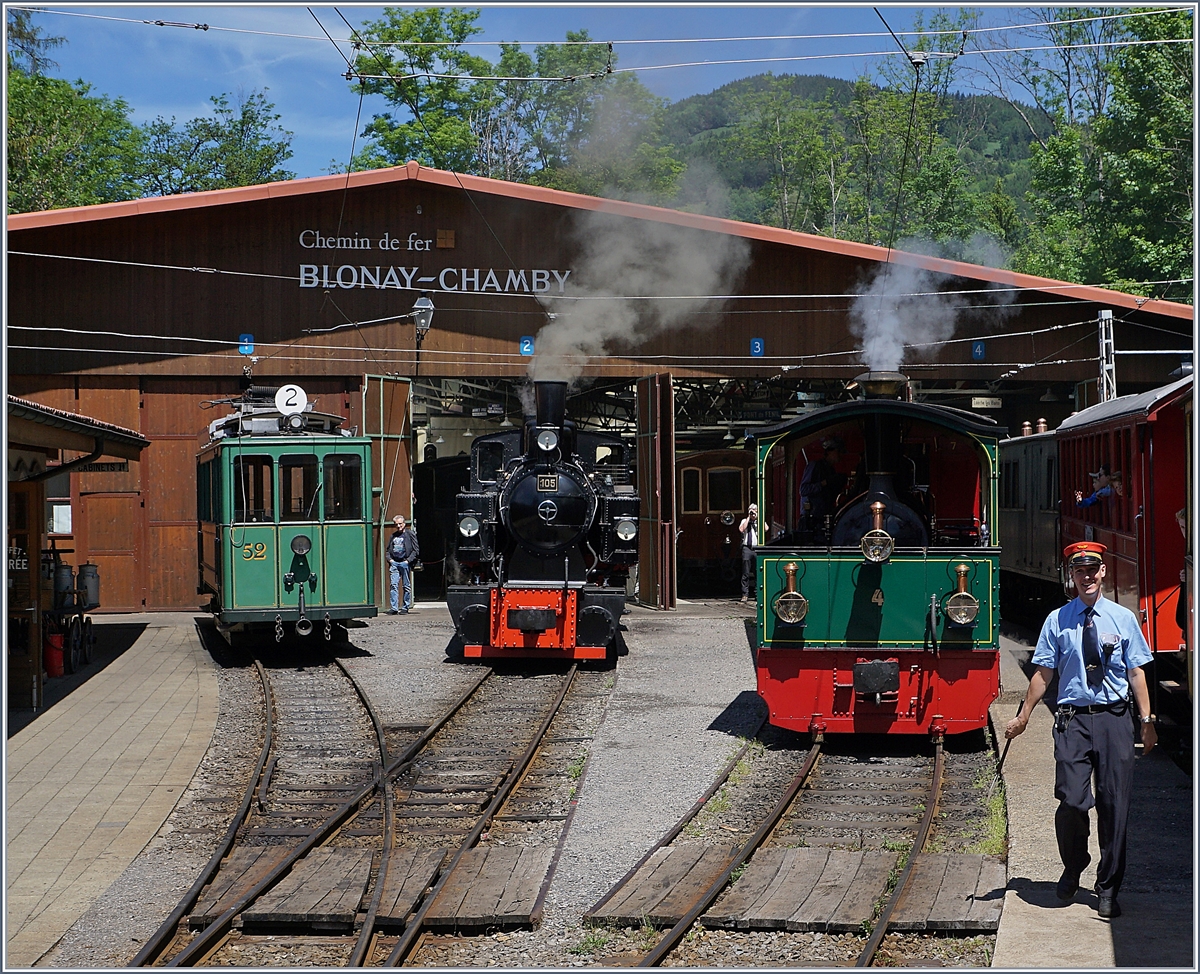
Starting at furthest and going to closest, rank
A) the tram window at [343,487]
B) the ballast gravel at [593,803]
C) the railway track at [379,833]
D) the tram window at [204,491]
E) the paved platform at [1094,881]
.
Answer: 1. the tram window at [204,491]
2. the tram window at [343,487]
3. the railway track at [379,833]
4. the ballast gravel at [593,803]
5. the paved platform at [1094,881]

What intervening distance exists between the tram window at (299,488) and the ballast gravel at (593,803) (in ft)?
6.19

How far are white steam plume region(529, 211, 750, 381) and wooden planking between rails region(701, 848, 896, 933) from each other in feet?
45.7

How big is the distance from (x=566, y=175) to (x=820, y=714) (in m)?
35.5

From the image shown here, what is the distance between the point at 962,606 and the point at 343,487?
25.6 ft

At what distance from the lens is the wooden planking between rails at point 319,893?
5.92 metres

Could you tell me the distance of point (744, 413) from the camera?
2606cm

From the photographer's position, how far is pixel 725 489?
25734 millimetres

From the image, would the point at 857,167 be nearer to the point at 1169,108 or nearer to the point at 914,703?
the point at 1169,108

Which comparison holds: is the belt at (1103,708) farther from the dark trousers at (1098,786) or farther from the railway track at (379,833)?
the railway track at (379,833)

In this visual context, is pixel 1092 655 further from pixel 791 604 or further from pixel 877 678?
pixel 791 604

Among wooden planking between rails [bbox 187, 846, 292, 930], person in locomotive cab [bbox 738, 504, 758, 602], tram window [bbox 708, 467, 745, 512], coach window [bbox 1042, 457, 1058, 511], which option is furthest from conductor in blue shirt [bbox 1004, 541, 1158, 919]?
tram window [bbox 708, 467, 745, 512]

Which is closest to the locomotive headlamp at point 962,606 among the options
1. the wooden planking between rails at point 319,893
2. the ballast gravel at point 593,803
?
the ballast gravel at point 593,803

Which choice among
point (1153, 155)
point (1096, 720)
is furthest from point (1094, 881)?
point (1153, 155)

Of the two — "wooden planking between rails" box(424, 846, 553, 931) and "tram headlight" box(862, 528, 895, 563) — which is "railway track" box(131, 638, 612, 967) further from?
"tram headlight" box(862, 528, 895, 563)
